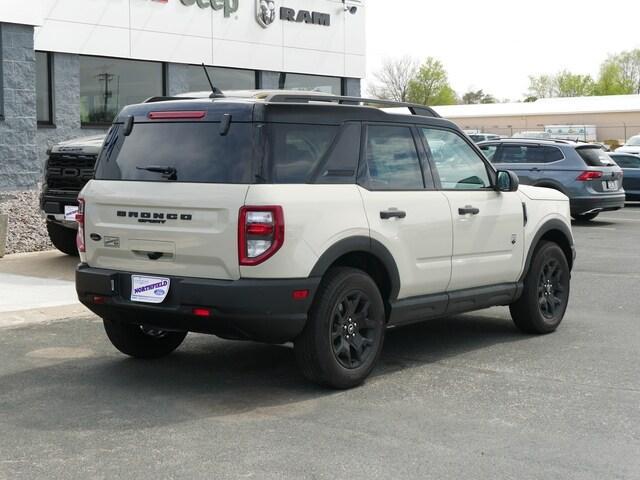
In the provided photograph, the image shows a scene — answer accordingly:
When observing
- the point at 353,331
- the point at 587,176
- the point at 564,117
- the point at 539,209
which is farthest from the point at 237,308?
the point at 564,117

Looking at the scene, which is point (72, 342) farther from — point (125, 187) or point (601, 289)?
point (601, 289)

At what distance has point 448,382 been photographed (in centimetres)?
679

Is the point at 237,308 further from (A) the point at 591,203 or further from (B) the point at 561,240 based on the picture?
(A) the point at 591,203

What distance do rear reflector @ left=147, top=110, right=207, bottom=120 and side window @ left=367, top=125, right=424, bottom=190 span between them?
4.02 feet

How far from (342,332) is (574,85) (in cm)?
11688

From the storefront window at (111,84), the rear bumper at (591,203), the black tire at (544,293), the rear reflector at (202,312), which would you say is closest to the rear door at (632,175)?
the rear bumper at (591,203)

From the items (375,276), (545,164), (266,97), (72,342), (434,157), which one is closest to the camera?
(266,97)

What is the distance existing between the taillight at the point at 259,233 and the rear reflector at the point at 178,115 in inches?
32.1

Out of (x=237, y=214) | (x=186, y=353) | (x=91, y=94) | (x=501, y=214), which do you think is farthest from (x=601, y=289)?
(x=91, y=94)

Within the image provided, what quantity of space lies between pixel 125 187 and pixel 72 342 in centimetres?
209

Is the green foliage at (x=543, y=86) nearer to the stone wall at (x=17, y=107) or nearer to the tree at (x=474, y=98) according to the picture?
the tree at (x=474, y=98)

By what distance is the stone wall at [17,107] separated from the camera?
728 inches

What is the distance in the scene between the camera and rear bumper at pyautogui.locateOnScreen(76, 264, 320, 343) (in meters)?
6.01

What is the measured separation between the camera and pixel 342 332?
257 inches
